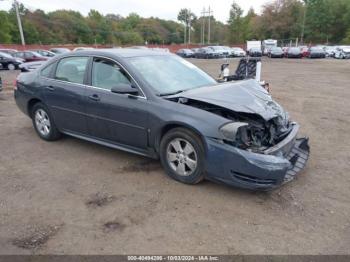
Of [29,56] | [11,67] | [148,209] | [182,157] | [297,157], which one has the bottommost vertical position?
[11,67]

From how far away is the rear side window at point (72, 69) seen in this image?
5.20 m

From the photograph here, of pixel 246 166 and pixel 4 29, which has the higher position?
pixel 4 29

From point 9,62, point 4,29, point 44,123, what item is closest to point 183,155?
point 44,123

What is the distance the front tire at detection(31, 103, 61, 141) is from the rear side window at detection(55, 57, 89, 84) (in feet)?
2.20

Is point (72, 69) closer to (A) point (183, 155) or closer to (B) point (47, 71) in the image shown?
(B) point (47, 71)

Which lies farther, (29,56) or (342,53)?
(342,53)

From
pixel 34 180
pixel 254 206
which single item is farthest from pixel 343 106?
pixel 34 180

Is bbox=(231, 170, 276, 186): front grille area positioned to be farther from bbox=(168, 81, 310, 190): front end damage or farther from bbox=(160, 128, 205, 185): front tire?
bbox=(160, 128, 205, 185): front tire

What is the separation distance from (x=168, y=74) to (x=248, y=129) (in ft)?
5.03

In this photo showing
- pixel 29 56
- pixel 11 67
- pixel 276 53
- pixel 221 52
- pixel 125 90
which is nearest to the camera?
pixel 125 90

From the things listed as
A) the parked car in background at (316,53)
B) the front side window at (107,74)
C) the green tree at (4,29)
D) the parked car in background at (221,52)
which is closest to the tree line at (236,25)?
the green tree at (4,29)

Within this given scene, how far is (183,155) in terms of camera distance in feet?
13.9

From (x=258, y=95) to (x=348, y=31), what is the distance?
271ft

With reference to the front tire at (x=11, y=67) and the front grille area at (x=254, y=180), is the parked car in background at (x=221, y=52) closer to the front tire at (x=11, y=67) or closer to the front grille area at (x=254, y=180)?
the front tire at (x=11, y=67)
